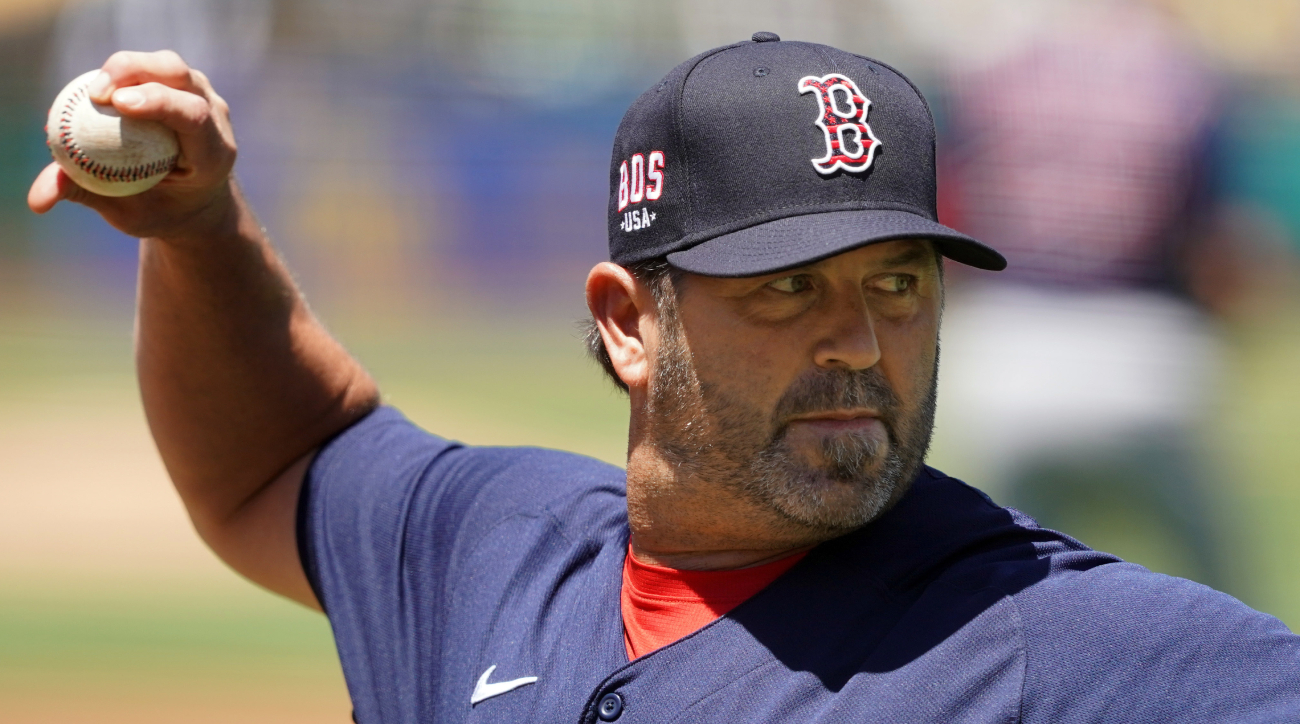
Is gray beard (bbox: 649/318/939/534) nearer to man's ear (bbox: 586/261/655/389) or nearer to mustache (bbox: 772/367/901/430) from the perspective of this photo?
mustache (bbox: 772/367/901/430)

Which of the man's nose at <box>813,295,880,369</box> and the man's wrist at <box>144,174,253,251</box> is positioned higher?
the man's wrist at <box>144,174,253,251</box>

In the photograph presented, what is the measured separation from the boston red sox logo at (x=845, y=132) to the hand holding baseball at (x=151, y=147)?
2.83 feet

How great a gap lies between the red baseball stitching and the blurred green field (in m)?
2.97

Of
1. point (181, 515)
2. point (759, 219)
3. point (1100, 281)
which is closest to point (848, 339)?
point (759, 219)

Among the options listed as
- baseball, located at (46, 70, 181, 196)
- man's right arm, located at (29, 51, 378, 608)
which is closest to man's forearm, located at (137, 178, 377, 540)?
man's right arm, located at (29, 51, 378, 608)

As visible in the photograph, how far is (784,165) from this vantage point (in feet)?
4.68

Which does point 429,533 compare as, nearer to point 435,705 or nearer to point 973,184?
point 435,705

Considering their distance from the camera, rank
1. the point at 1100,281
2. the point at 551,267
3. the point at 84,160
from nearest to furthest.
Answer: the point at 84,160, the point at 1100,281, the point at 551,267

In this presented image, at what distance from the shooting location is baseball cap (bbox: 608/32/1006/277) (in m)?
1.39

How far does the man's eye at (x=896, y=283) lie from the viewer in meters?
1.43

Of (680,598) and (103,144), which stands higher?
(103,144)

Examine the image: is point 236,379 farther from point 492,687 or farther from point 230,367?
point 492,687

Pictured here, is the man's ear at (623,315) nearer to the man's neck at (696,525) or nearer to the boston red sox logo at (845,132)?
the man's neck at (696,525)

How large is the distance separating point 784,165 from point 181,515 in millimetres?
5401
